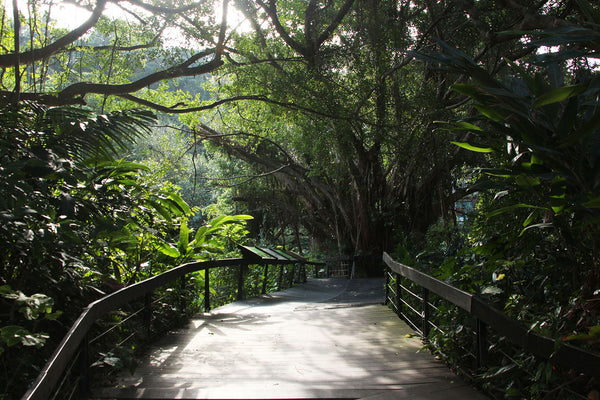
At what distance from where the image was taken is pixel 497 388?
3084mm

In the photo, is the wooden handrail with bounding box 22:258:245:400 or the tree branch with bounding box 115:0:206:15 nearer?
the wooden handrail with bounding box 22:258:245:400

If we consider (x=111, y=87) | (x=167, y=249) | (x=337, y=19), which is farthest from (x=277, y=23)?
(x=167, y=249)

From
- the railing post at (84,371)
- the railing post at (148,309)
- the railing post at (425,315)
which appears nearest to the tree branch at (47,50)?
the railing post at (148,309)

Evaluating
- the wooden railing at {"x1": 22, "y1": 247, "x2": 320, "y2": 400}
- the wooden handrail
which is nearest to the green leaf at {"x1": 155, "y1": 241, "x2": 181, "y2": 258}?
the wooden railing at {"x1": 22, "y1": 247, "x2": 320, "y2": 400}

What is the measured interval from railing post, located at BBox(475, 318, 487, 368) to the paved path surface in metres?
0.21

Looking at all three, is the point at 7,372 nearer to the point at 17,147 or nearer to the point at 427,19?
the point at 17,147

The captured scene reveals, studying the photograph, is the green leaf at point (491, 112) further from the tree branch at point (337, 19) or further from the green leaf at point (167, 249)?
the tree branch at point (337, 19)

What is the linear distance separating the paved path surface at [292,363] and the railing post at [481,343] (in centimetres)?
21

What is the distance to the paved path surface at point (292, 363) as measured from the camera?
334 centimetres

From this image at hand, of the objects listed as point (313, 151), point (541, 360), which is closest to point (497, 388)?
point (541, 360)

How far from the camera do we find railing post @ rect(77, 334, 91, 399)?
320 centimetres

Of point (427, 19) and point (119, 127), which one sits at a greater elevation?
point (427, 19)

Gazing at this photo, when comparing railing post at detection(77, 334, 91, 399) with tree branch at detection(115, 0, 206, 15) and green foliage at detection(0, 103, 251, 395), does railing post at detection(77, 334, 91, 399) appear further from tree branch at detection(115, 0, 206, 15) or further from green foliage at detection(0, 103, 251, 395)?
tree branch at detection(115, 0, 206, 15)

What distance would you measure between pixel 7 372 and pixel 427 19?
32.5 feet
